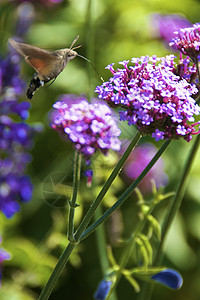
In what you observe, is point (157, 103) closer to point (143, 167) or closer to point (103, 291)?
point (103, 291)

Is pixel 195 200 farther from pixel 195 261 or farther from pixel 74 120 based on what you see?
pixel 74 120

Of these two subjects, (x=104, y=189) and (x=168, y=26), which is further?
(x=168, y=26)

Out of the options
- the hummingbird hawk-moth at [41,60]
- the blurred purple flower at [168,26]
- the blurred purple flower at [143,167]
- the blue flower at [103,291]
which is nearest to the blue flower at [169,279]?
the blue flower at [103,291]

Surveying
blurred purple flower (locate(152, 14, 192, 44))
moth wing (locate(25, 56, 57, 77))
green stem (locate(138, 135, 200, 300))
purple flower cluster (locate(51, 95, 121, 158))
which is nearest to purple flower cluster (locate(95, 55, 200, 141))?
purple flower cluster (locate(51, 95, 121, 158))

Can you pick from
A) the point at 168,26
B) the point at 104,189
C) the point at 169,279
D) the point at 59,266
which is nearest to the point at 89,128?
the point at 104,189

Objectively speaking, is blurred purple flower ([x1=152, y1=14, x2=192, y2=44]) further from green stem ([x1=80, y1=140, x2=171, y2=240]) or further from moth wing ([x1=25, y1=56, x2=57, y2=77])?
green stem ([x1=80, y1=140, x2=171, y2=240])

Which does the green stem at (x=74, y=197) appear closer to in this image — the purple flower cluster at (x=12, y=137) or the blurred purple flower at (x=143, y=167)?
the purple flower cluster at (x=12, y=137)
